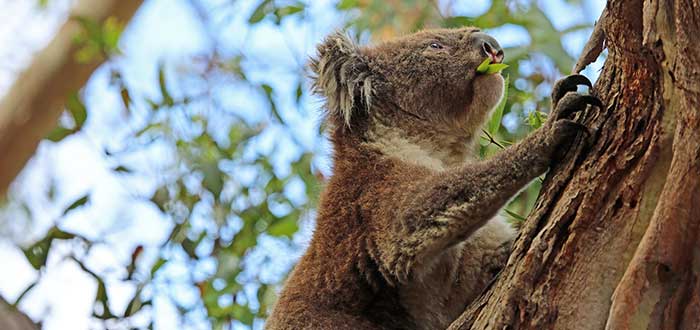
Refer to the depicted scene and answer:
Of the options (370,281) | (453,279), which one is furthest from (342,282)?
(453,279)

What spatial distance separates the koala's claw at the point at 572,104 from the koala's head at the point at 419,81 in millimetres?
866

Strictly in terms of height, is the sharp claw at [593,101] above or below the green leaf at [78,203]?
below

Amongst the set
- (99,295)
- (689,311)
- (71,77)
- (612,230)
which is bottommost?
(689,311)

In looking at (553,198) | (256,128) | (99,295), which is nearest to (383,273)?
(553,198)

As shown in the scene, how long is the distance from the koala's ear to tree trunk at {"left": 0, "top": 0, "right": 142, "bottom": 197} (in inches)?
87.4

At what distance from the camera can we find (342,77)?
138 inches

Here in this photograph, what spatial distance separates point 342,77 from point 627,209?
162 cm

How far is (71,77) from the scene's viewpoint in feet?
18.3

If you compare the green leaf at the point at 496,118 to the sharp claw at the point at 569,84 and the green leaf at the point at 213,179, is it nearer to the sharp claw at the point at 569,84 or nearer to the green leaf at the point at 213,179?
the sharp claw at the point at 569,84

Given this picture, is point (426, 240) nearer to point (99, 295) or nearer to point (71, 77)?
point (99, 295)

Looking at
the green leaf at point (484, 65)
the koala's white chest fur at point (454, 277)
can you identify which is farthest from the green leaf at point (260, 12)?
the koala's white chest fur at point (454, 277)

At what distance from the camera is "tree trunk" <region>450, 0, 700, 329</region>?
6.22ft

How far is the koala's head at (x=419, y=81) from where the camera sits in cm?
337

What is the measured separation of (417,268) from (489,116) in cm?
85
